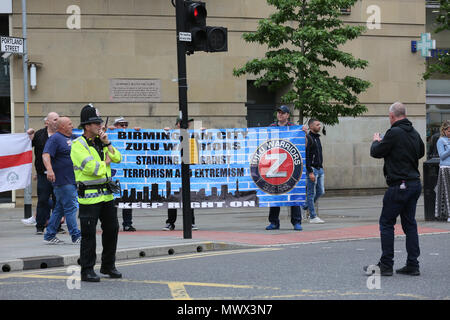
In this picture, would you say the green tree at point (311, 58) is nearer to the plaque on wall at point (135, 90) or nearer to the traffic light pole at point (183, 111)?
the traffic light pole at point (183, 111)

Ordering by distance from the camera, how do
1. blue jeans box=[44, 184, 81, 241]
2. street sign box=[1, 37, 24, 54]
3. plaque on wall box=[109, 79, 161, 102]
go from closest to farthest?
blue jeans box=[44, 184, 81, 241] < street sign box=[1, 37, 24, 54] < plaque on wall box=[109, 79, 161, 102]

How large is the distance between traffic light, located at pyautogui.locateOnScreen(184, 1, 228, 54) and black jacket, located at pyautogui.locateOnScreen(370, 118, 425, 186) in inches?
165

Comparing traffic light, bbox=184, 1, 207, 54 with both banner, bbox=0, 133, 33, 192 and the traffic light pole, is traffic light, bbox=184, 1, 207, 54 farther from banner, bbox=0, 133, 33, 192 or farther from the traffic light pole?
banner, bbox=0, 133, 33, 192

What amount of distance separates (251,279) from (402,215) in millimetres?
1935

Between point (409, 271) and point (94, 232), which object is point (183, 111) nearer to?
point (94, 232)

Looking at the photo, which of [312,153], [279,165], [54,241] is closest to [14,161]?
[54,241]

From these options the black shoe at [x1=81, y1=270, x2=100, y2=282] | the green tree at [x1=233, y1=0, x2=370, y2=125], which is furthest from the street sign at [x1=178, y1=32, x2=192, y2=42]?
the black shoe at [x1=81, y1=270, x2=100, y2=282]

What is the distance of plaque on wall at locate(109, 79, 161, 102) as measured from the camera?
2173 cm

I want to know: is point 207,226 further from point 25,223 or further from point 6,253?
point 6,253

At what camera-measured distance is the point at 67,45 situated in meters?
21.5

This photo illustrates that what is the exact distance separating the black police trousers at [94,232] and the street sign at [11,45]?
947cm

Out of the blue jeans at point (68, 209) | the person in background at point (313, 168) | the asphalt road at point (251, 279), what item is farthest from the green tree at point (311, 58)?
the blue jeans at point (68, 209)

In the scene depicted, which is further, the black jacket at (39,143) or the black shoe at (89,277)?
the black jacket at (39,143)

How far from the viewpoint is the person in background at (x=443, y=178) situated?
600 inches
